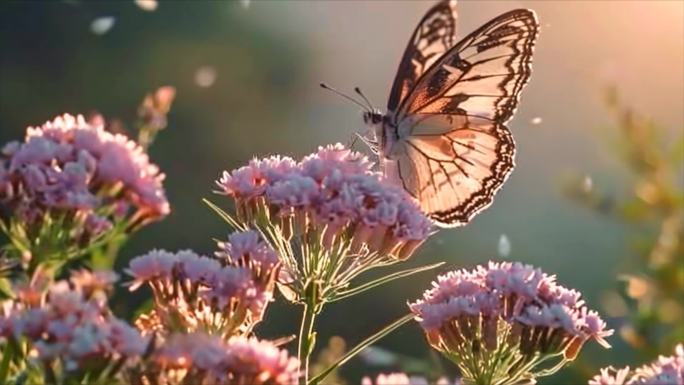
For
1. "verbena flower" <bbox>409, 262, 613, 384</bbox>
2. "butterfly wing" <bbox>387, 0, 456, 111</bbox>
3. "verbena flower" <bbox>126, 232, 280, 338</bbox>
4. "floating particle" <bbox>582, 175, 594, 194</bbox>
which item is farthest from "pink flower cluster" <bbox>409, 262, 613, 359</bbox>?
"floating particle" <bbox>582, 175, 594, 194</bbox>

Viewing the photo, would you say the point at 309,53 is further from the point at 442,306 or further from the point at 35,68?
the point at 442,306

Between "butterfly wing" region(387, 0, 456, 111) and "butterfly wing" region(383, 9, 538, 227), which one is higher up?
"butterfly wing" region(387, 0, 456, 111)

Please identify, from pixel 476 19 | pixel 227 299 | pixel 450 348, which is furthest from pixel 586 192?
pixel 476 19

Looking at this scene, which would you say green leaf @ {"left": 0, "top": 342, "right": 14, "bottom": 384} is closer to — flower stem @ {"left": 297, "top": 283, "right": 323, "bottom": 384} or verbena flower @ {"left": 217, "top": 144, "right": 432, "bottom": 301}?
flower stem @ {"left": 297, "top": 283, "right": 323, "bottom": 384}

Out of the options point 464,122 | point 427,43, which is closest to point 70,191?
point 427,43

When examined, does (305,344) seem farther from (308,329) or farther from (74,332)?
(74,332)

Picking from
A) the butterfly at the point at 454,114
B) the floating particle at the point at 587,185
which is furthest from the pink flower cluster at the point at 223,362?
the floating particle at the point at 587,185

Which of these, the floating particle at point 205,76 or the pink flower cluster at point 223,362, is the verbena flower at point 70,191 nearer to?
the pink flower cluster at point 223,362
